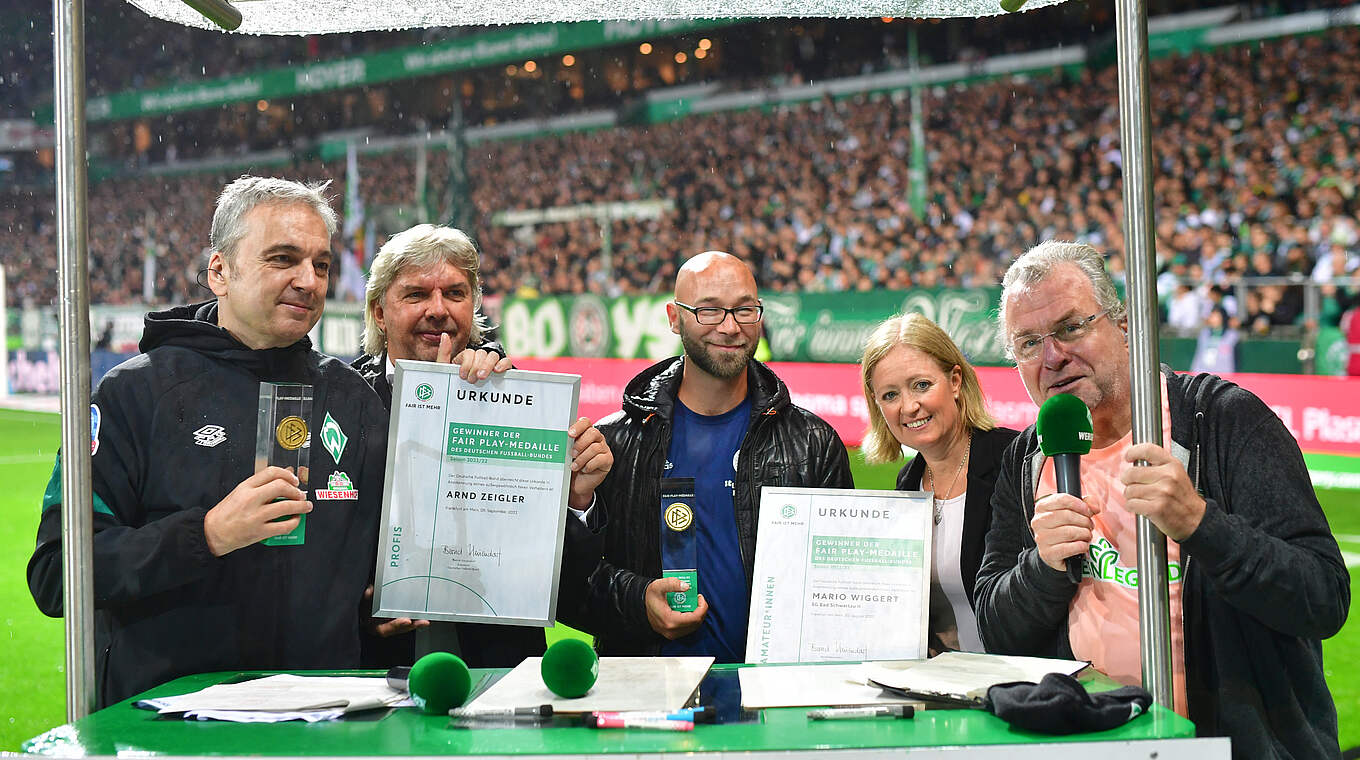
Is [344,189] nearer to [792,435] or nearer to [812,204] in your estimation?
[812,204]

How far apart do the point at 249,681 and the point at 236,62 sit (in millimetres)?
27975

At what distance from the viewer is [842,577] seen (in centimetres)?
223

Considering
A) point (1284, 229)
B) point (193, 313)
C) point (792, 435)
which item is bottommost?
point (792, 435)

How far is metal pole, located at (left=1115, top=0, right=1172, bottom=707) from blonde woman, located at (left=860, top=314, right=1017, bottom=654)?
69 cm

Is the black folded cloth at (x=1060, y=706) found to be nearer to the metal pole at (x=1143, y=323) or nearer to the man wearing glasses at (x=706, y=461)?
the metal pole at (x=1143, y=323)

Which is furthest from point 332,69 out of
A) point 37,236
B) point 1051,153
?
point 1051,153

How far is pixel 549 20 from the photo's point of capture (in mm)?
2773

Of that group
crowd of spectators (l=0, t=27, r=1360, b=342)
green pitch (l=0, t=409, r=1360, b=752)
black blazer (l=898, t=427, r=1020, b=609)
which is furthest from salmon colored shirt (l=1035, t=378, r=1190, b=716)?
crowd of spectators (l=0, t=27, r=1360, b=342)

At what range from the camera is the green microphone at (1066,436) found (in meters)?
1.90

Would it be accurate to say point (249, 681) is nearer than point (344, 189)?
Yes

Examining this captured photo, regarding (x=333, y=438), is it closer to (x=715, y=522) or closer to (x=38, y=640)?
(x=715, y=522)

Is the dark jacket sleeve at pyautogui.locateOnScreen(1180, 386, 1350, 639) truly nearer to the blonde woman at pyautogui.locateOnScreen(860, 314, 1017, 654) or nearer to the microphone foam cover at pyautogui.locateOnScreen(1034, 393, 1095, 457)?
the microphone foam cover at pyautogui.locateOnScreen(1034, 393, 1095, 457)

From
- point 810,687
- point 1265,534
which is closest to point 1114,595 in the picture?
point 1265,534

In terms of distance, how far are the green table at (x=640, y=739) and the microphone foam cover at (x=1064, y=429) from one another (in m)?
0.43
